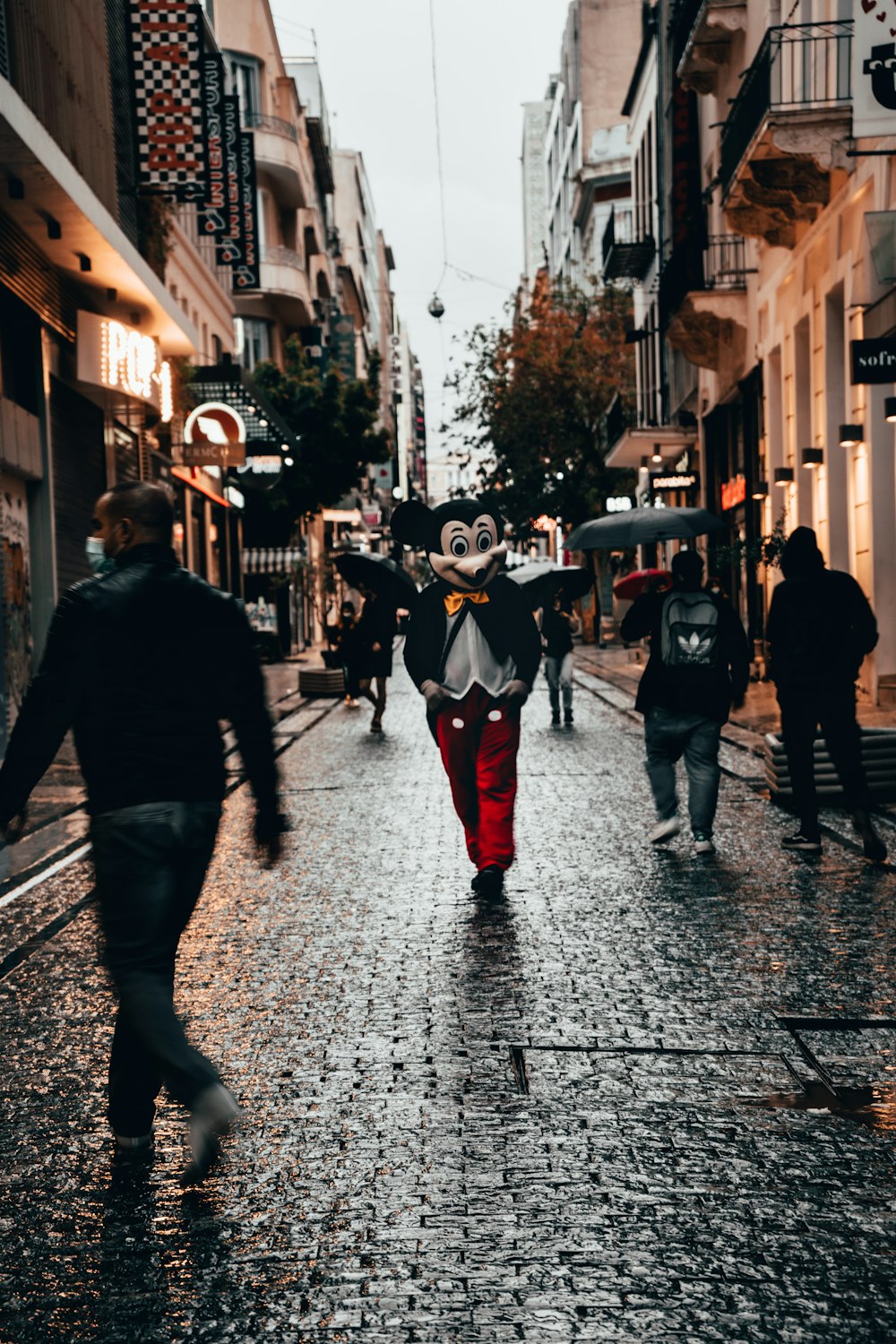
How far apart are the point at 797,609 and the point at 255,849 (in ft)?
17.8

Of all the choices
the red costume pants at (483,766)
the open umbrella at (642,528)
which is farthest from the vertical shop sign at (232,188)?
the red costume pants at (483,766)

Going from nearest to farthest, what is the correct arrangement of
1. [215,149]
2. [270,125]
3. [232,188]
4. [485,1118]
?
[485,1118] → [215,149] → [232,188] → [270,125]

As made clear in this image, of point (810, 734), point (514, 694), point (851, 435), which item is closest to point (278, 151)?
point (851, 435)

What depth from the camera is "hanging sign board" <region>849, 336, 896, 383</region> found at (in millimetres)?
14375

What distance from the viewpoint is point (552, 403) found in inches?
1909

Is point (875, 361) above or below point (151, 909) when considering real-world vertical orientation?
above

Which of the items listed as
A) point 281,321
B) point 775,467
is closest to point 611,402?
point 281,321

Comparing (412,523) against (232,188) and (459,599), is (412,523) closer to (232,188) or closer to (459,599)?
(459,599)

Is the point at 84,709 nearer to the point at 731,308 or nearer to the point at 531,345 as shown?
the point at 731,308

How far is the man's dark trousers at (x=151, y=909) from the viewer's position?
4316 mm

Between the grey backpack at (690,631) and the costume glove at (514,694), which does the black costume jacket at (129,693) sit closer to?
the costume glove at (514,694)

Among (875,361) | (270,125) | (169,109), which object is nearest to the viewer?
(875,361)

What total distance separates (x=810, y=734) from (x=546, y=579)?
1717mm

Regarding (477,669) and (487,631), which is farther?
(487,631)
